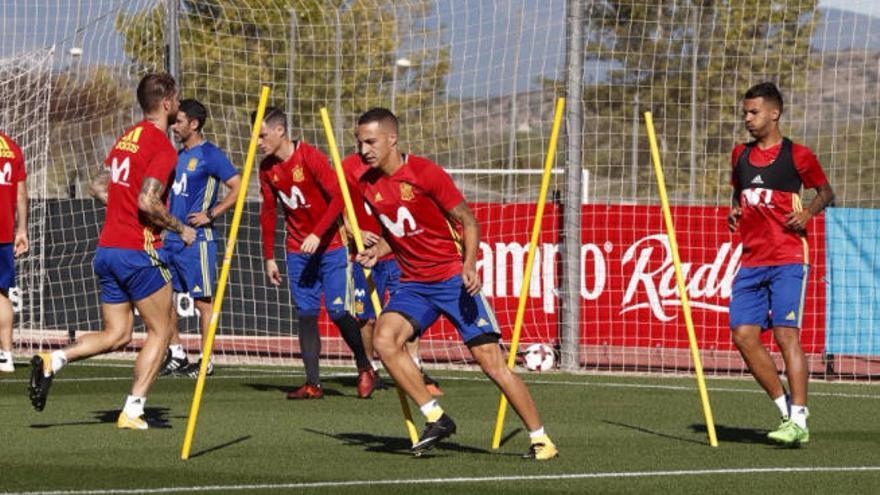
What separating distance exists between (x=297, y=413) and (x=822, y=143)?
44.6 metres

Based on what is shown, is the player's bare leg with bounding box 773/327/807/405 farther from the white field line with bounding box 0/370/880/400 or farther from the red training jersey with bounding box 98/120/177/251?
the red training jersey with bounding box 98/120/177/251

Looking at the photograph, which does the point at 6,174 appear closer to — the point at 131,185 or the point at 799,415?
the point at 131,185

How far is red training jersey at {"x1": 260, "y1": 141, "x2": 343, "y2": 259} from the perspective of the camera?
13.0m

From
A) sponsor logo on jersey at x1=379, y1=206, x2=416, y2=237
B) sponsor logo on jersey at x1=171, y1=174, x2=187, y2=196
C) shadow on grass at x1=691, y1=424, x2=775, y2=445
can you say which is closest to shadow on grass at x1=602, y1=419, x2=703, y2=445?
shadow on grass at x1=691, y1=424, x2=775, y2=445

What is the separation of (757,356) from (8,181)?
7.30 meters

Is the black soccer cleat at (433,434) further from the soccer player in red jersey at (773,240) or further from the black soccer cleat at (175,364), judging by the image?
the black soccer cleat at (175,364)

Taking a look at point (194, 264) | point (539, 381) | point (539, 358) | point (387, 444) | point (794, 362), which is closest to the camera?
point (387, 444)

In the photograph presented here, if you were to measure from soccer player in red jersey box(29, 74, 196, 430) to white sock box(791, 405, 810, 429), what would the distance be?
3824 mm

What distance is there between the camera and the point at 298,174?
1307cm

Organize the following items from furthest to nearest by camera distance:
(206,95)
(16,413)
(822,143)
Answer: (822,143), (206,95), (16,413)

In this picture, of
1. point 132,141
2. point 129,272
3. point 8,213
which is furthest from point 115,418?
point 8,213

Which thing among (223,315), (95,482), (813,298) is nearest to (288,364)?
(223,315)

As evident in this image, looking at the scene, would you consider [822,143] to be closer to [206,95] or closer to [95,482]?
[206,95]

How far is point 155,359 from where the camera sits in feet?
34.5
